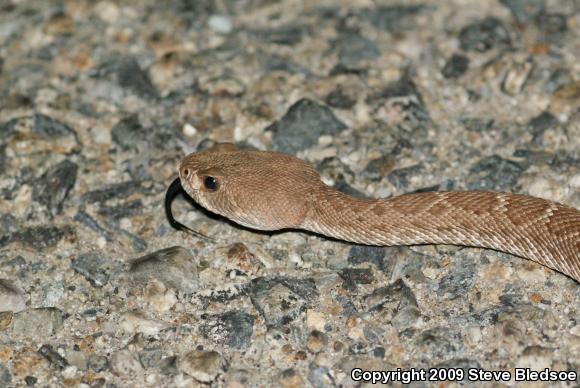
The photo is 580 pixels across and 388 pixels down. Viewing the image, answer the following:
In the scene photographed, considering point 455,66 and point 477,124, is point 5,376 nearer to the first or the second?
point 477,124

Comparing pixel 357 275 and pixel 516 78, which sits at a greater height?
pixel 516 78

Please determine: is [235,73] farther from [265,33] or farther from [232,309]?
[232,309]

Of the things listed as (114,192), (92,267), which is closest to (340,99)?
(114,192)

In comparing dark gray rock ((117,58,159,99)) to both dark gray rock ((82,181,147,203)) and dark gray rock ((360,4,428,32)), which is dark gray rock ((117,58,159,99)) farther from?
dark gray rock ((360,4,428,32))

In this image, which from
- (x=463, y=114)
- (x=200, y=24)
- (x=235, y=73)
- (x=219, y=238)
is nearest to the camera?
(x=219, y=238)

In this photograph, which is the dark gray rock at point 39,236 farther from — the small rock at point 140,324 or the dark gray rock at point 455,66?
the dark gray rock at point 455,66

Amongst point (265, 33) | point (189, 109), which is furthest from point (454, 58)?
point (189, 109)
